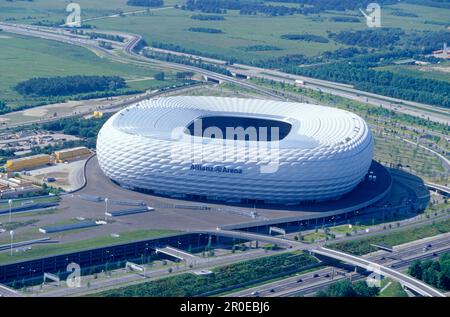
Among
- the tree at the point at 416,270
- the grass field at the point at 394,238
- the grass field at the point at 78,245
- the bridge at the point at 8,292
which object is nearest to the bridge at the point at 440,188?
the grass field at the point at 394,238

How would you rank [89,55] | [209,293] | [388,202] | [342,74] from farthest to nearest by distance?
[89,55] → [342,74] → [388,202] → [209,293]

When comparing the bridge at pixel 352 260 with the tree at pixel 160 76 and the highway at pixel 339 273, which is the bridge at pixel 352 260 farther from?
the tree at pixel 160 76

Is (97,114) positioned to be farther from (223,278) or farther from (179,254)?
(223,278)

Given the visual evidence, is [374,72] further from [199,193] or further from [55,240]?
[55,240]

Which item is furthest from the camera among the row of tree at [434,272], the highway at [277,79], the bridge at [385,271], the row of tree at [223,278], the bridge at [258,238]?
the highway at [277,79]
